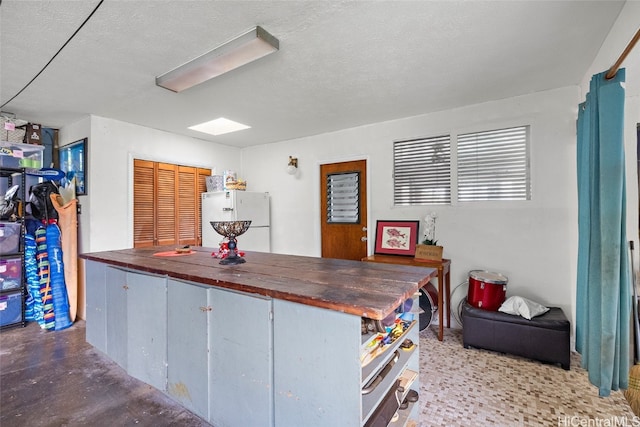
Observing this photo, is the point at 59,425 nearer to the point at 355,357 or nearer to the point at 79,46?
the point at 355,357

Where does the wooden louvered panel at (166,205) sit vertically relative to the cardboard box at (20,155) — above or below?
below

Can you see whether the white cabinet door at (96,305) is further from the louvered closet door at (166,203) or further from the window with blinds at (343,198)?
the window with blinds at (343,198)

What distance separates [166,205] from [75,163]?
45.0 inches

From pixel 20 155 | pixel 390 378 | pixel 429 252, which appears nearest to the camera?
pixel 390 378

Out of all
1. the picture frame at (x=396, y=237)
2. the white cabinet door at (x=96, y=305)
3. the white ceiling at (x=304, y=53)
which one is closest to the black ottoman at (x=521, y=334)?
the picture frame at (x=396, y=237)

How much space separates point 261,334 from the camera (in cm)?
147

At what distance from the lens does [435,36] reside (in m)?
1.97

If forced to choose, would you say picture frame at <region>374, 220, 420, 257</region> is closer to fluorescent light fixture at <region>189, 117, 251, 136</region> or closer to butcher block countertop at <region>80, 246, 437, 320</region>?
butcher block countertop at <region>80, 246, 437, 320</region>

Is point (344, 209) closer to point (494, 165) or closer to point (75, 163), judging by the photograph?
point (494, 165)

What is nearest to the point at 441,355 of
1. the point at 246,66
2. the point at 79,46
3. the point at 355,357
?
the point at 355,357

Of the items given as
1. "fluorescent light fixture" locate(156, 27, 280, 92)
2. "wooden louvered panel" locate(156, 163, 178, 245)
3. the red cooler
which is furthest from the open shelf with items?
"wooden louvered panel" locate(156, 163, 178, 245)

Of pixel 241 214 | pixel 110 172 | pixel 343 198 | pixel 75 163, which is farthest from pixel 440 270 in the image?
pixel 75 163
